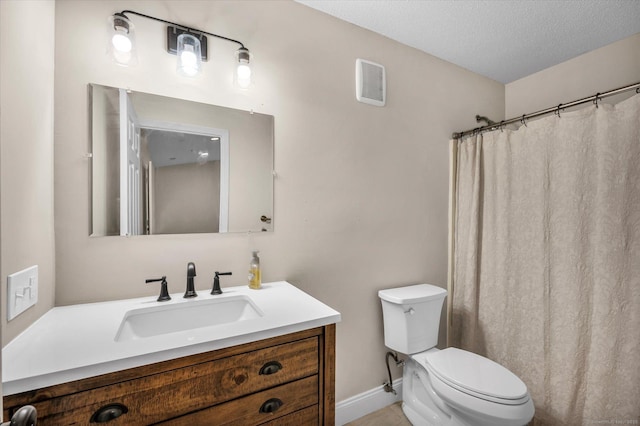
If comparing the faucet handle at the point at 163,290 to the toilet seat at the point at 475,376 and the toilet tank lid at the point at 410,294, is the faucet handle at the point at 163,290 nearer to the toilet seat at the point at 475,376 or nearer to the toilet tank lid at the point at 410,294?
the toilet tank lid at the point at 410,294

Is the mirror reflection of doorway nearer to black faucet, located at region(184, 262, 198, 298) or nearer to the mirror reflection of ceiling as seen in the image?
the mirror reflection of ceiling

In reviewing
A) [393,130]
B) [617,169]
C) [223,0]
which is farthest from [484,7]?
[223,0]

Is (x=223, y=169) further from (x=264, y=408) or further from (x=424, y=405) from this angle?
(x=424, y=405)

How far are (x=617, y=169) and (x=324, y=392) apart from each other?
1.78 metres

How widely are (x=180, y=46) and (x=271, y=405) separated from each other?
59.9 inches

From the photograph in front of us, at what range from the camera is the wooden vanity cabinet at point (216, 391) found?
2.58 feet

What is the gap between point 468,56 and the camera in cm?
224

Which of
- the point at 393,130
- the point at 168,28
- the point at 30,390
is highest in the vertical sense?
the point at 168,28

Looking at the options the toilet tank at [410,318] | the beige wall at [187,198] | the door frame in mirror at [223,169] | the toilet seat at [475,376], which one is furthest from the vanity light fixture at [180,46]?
the toilet seat at [475,376]

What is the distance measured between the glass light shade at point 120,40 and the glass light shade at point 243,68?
45 cm

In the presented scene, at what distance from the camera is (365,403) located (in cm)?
194

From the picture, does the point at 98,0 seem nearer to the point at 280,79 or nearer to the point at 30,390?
the point at 280,79

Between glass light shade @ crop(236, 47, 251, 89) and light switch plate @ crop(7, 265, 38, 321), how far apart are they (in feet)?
3.67

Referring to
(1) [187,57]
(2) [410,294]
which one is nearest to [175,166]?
(1) [187,57]
